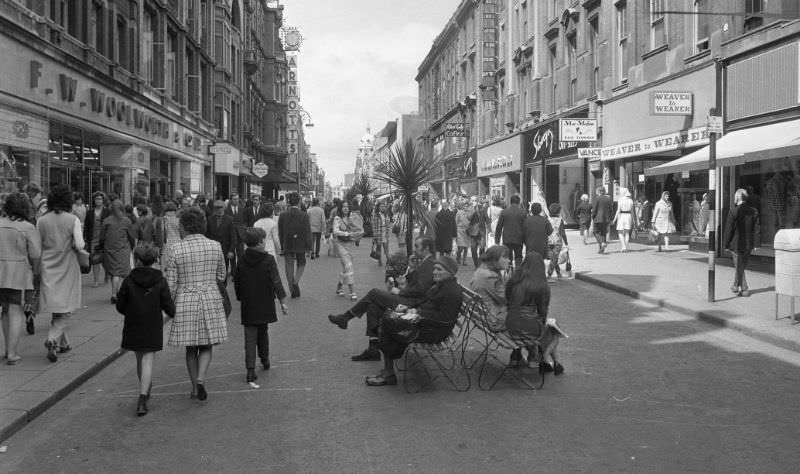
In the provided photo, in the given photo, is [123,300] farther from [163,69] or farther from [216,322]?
[163,69]

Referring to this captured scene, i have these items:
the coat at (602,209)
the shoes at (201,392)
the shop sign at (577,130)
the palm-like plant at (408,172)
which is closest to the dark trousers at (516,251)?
the palm-like plant at (408,172)

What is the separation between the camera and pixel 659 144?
71.6 feet

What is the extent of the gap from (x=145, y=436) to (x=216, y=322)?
1.29m

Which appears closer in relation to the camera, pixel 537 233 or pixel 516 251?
pixel 537 233

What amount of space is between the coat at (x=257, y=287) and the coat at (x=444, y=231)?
34.3 ft

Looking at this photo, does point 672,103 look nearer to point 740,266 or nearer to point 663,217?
point 663,217

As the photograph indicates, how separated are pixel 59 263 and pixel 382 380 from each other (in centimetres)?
366

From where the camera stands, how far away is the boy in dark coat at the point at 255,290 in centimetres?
730

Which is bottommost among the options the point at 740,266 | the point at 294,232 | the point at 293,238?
the point at 740,266

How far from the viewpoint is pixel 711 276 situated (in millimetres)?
11828

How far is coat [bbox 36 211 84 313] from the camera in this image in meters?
7.77

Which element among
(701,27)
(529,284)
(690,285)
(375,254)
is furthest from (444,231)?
(529,284)

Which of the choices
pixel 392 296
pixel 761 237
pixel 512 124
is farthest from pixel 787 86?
pixel 512 124

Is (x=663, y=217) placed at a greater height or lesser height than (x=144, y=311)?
greater
